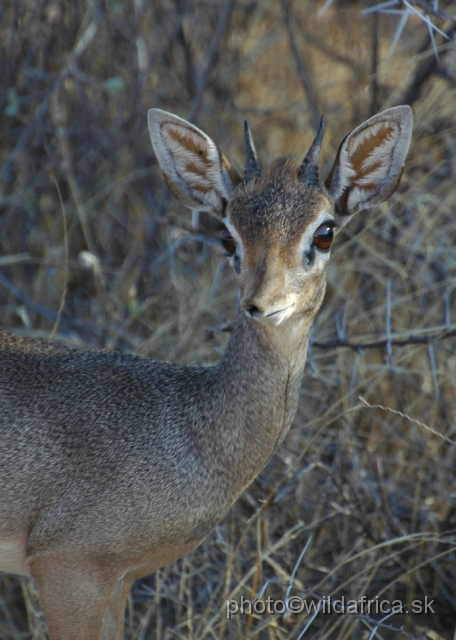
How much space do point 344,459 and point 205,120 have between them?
349 centimetres

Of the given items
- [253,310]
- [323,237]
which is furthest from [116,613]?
[323,237]

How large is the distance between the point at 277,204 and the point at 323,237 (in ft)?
0.75

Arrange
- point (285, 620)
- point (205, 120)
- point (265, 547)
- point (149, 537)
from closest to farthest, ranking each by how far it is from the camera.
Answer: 1. point (149, 537)
2. point (285, 620)
3. point (265, 547)
4. point (205, 120)

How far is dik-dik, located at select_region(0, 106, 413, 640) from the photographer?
3260mm

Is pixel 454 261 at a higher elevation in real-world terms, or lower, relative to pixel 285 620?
higher

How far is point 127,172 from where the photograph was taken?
6797 millimetres

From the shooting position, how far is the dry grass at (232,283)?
14.4 ft

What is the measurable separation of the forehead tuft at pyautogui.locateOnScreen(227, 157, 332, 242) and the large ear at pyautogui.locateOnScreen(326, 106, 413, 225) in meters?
0.16

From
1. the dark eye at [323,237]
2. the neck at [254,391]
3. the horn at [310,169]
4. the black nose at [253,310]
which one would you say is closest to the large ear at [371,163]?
the horn at [310,169]

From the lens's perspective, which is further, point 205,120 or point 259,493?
point 205,120

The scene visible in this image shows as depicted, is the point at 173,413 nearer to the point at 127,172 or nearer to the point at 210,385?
the point at 210,385

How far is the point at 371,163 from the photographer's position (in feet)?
11.9

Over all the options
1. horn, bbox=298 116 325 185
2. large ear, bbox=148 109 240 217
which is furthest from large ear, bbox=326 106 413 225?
large ear, bbox=148 109 240 217

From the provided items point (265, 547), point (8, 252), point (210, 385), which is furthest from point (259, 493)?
point (8, 252)
